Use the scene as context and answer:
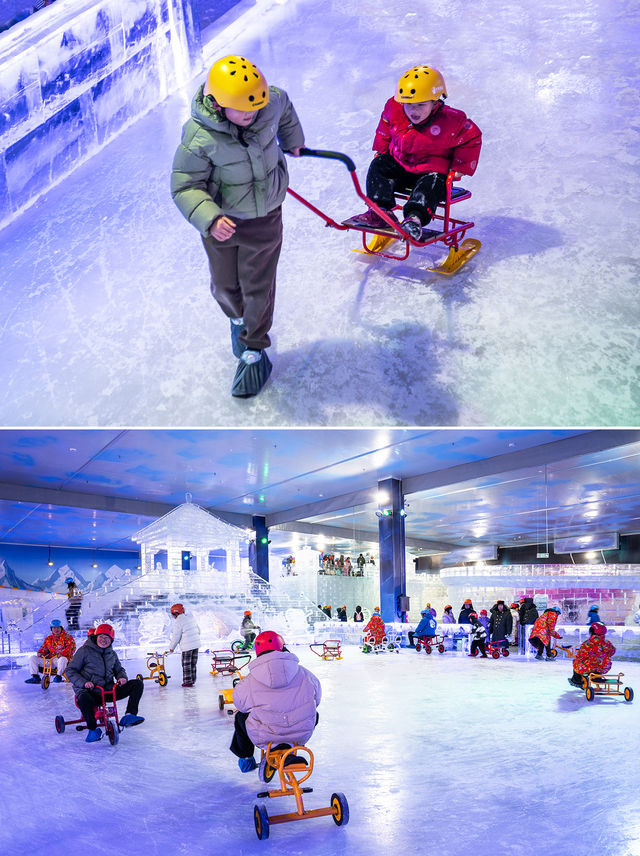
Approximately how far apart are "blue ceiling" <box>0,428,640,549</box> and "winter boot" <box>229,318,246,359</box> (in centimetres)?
254

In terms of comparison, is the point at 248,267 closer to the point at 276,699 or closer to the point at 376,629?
the point at 276,699

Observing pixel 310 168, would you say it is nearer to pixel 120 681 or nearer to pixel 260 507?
pixel 120 681

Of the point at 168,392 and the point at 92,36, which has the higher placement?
the point at 92,36

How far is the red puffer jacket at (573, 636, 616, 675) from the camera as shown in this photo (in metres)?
6.19

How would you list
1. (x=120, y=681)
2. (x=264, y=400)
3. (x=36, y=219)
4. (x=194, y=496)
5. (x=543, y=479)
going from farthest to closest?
(x=194, y=496) → (x=543, y=479) → (x=36, y=219) → (x=120, y=681) → (x=264, y=400)

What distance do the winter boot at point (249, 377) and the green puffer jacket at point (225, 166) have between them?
0.87 metres

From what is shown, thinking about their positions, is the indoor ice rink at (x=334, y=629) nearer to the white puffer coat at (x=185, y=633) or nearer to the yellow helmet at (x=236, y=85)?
the white puffer coat at (x=185, y=633)

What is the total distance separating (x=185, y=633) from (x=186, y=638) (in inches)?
2.8

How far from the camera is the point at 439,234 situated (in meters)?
4.29

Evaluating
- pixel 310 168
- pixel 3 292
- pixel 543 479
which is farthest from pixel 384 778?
pixel 543 479

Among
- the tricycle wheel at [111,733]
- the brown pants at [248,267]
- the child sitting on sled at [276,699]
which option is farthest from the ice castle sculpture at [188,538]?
the child sitting on sled at [276,699]

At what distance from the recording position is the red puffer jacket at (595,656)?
244 inches

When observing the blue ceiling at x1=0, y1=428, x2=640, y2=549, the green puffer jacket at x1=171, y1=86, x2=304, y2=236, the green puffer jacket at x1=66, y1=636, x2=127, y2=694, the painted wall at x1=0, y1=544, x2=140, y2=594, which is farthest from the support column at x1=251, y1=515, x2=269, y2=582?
the green puffer jacket at x1=171, y1=86, x2=304, y2=236

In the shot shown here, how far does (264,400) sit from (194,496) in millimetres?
12788
